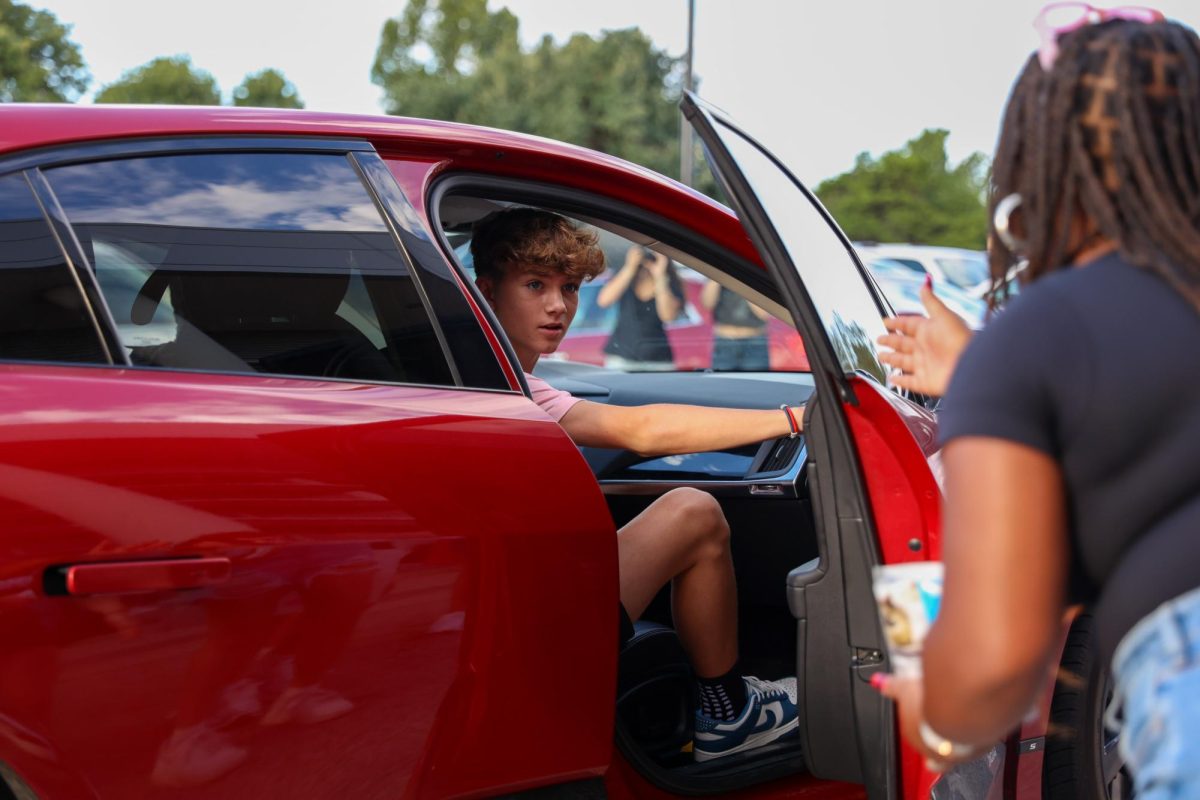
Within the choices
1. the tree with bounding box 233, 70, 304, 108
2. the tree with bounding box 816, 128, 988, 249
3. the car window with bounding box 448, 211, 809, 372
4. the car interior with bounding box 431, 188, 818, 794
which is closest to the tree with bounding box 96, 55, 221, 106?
the tree with bounding box 233, 70, 304, 108

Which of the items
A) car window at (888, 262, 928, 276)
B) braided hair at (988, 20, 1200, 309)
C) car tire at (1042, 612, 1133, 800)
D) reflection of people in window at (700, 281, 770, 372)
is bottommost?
car window at (888, 262, 928, 276)

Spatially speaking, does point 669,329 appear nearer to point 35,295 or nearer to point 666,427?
point 666,427

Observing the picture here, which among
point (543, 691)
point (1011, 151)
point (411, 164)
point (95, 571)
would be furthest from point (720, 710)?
point (1011, 151)

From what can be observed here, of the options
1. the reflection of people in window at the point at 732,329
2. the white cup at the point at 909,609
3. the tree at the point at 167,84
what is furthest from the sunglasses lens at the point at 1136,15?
the tree at the point at 167,84

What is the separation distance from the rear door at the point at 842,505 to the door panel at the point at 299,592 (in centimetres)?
37

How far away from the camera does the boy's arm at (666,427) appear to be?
2.46m

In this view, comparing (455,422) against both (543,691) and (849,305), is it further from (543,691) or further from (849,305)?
(849,305)

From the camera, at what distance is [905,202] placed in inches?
2162

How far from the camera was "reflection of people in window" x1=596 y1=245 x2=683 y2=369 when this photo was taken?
24.1ft

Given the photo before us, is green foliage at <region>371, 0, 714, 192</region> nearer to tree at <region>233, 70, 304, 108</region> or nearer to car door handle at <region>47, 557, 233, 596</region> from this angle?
tree at <region>233, 70, 304, 108</region>

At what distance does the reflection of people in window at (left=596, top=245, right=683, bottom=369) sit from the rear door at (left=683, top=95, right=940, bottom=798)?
16.6 ft

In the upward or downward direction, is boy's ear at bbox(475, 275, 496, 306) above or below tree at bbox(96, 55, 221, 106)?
above

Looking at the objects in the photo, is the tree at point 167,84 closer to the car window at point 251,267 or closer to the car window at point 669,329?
the car window at point 669,329

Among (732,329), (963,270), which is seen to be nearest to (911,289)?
(963,270)
